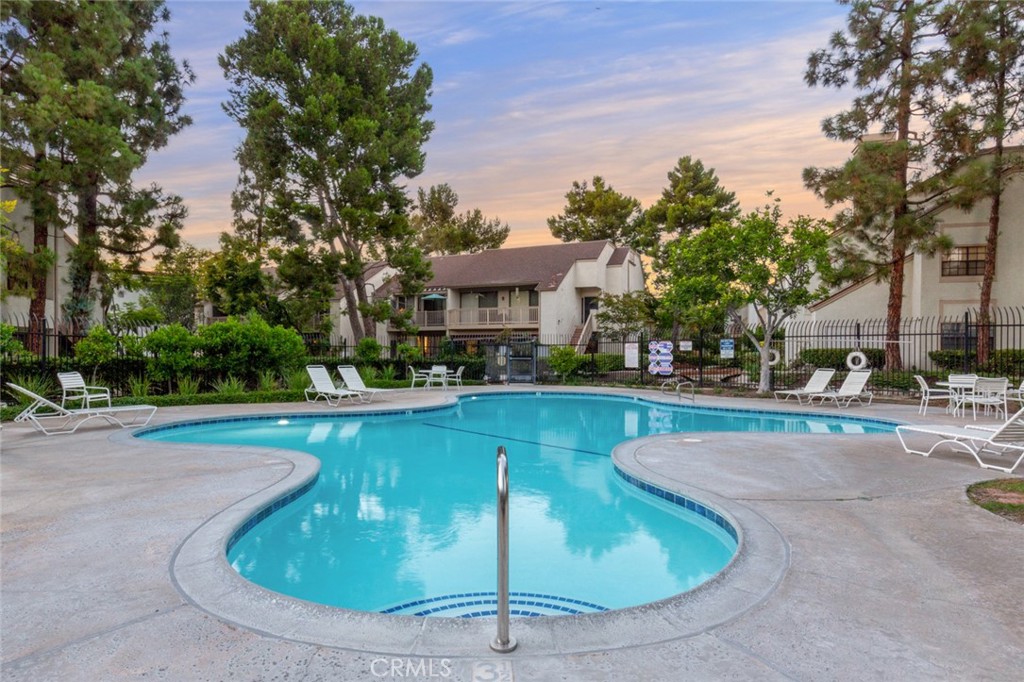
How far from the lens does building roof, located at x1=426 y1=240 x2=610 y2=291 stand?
3062cm

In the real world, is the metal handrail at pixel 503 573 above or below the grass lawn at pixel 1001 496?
above

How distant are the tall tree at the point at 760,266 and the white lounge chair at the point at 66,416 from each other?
14272 mm

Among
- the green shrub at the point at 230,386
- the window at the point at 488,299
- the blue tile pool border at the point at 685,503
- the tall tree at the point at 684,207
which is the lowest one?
the blue tile pool border at the point at 685,503

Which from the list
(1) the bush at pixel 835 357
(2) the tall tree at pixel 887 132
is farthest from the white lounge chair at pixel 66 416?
(1) the bush at pixel 835 357

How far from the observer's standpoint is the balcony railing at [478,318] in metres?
29.8

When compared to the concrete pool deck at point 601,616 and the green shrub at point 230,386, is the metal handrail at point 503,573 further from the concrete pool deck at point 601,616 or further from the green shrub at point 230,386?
the green shrub at point 230,386

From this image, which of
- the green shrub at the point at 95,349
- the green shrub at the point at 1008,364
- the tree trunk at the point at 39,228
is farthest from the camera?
the green shrub at the point at 1008,364

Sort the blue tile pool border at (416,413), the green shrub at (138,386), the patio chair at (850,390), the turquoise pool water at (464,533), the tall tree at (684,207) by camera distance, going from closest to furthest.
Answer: the turquoise pool water at (464,533) < the blue tile pool border at (416,413) < the patio chair at (850,390) < the green shrub at (138,386) < the tall tree at (684,207)

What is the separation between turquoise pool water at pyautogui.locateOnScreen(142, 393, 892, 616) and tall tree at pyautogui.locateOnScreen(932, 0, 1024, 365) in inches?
626

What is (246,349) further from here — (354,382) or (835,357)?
(835,357)

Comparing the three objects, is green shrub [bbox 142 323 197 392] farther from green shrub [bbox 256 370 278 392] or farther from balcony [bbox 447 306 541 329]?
balcony [bbox 447 306 541 329]

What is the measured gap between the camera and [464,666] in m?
2.50

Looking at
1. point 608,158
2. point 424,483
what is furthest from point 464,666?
point 608,158

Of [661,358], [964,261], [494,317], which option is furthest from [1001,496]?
[494,317]
